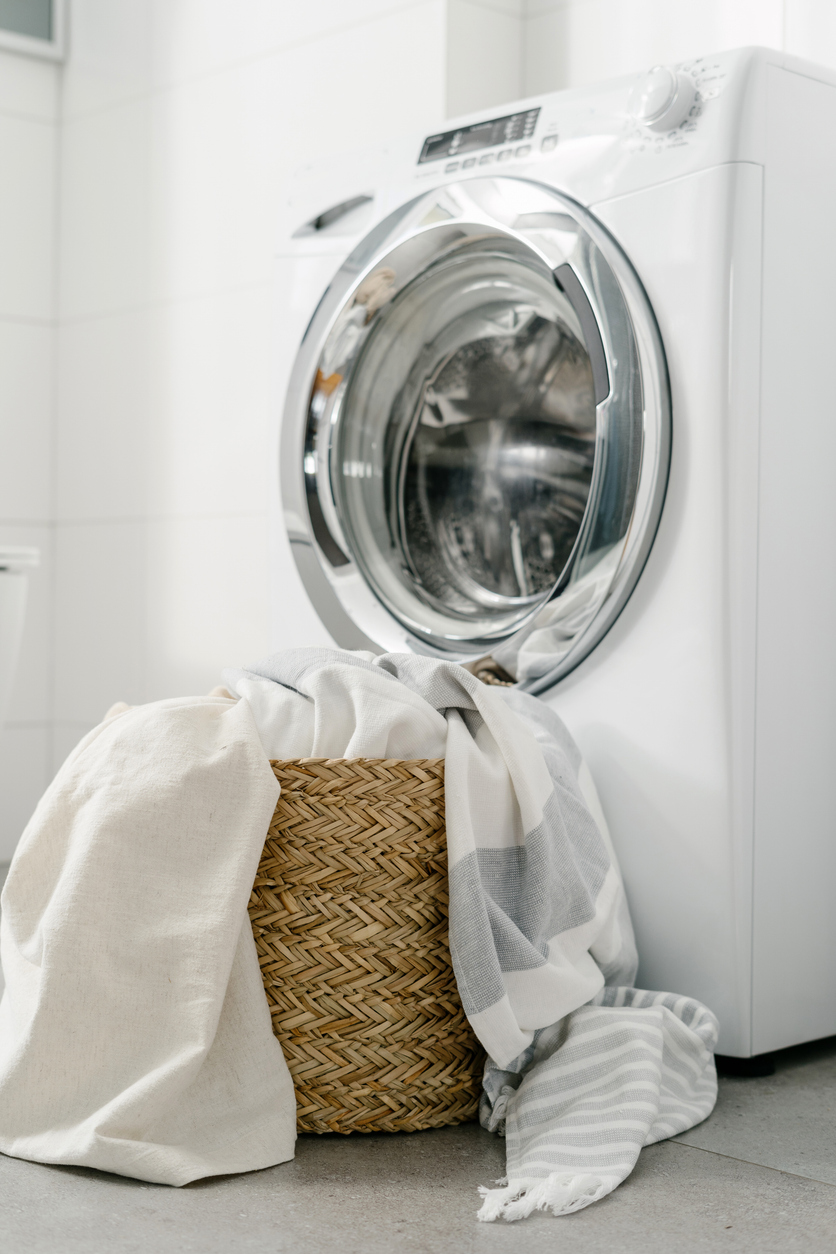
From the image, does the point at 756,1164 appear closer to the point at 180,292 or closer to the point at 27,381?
the point at 180,292

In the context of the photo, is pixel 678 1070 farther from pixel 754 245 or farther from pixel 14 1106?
pixel 754 245

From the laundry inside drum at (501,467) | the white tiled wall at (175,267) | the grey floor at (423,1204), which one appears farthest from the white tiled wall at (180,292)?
the grey floor at (423,1204)

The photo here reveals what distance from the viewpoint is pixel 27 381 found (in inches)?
103

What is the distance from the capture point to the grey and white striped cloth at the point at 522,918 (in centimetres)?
107

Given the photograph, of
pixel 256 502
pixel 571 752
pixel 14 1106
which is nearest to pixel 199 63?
pixel 256 502

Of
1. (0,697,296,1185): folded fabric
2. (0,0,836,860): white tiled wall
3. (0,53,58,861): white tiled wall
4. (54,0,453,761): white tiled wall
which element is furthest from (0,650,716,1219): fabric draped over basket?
(0,53,58,861): white tiled wall

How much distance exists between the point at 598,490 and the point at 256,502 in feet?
3.35

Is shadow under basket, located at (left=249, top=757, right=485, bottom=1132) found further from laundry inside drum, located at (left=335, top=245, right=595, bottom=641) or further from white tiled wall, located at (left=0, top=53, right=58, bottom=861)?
white tiled wall, located at (left=0, top=53, right=58, bottom=861)

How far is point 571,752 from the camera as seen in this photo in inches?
50.2

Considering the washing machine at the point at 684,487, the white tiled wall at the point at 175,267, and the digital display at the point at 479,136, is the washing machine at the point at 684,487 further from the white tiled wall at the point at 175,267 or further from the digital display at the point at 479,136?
the white tiled wall at the point at 175,267


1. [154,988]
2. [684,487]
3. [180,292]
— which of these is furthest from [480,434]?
[180,292]

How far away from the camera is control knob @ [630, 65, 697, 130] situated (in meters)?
1.26

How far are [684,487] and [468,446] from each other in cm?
34

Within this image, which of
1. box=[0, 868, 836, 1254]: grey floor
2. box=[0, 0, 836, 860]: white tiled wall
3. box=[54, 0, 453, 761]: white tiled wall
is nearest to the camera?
box=[0, 868, 836, 1254]: grey floor
